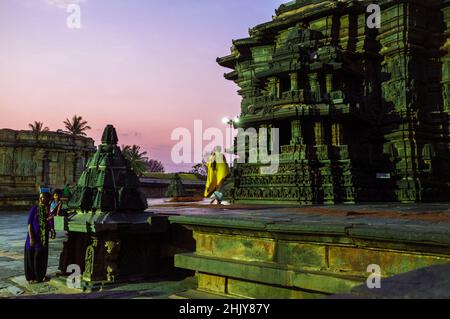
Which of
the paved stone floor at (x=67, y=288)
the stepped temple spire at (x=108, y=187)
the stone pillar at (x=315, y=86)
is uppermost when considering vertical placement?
the stone pillar at (x=315, y=86)

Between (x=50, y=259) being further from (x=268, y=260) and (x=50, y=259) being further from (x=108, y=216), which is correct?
(x=268, y=260)

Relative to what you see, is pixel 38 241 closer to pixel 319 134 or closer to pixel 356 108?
pixel 319 134

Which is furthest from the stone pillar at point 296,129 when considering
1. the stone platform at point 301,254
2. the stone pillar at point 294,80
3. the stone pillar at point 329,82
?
the stone platform at point 301,254

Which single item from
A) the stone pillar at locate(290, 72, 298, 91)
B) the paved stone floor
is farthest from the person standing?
the stone pillar at locate(290, 72, 298, 91)

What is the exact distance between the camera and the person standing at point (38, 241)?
5.62 metres

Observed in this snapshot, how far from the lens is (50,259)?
7660 mm

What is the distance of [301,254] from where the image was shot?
4.21 metres

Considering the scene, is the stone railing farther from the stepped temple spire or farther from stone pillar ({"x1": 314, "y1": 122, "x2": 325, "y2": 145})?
the stepped temple spire

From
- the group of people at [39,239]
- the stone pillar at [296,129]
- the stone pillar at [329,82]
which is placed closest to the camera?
the group of people at [39,239]

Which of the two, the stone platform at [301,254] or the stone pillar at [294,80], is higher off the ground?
the stone pillar at [294,80]

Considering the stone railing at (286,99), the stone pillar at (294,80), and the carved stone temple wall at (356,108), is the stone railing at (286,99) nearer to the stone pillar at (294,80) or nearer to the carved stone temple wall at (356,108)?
the carved stone temple wall at (356,108)

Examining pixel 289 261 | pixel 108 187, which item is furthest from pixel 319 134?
pixel 289 261

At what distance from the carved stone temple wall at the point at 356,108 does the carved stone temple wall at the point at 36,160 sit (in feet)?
83.7

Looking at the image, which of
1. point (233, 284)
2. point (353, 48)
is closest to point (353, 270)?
point (233, 284)
